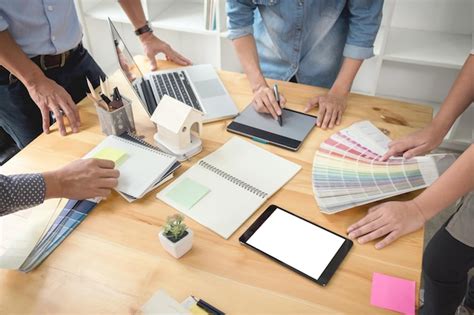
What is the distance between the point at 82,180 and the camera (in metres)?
1.02

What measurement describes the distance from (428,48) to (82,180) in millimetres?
2084

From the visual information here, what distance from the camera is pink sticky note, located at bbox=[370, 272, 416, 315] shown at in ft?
2.64

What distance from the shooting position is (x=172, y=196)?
A: 105cm

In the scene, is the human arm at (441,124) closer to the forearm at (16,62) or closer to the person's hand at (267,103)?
the person's hand at (267,103)

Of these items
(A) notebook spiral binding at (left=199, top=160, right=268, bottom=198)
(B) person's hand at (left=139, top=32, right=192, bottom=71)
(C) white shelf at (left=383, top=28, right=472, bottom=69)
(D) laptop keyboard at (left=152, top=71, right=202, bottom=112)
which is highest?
(B) person's hand at (left=139, top=32, right=192, bottom=71)

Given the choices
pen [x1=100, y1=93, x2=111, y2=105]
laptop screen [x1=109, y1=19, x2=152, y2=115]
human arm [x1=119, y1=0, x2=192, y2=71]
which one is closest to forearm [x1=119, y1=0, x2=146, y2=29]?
human arm [x1=119, y1=0, x2=192, y2=71]

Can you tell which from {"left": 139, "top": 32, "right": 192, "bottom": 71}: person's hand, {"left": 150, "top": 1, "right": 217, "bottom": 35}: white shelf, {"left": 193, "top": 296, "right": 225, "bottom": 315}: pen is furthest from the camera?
{"left": 150, "top": 1, "right": 217, "bottom": 35}: white shelf

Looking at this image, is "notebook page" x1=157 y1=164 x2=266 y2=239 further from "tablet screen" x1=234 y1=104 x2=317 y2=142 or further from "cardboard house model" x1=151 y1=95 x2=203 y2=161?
"tablet screen" x1=234 y1=104 x2=317 y2=142

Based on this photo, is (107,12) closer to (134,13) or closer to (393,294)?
(134,13)

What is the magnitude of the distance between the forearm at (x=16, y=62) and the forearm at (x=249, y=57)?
70 cm

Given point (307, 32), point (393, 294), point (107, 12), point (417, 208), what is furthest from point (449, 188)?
point (107, 12)

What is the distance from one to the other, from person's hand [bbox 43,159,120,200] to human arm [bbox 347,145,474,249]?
2.01ft

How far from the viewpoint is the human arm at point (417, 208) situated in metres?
0.94

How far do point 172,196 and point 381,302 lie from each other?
0.55 metres
